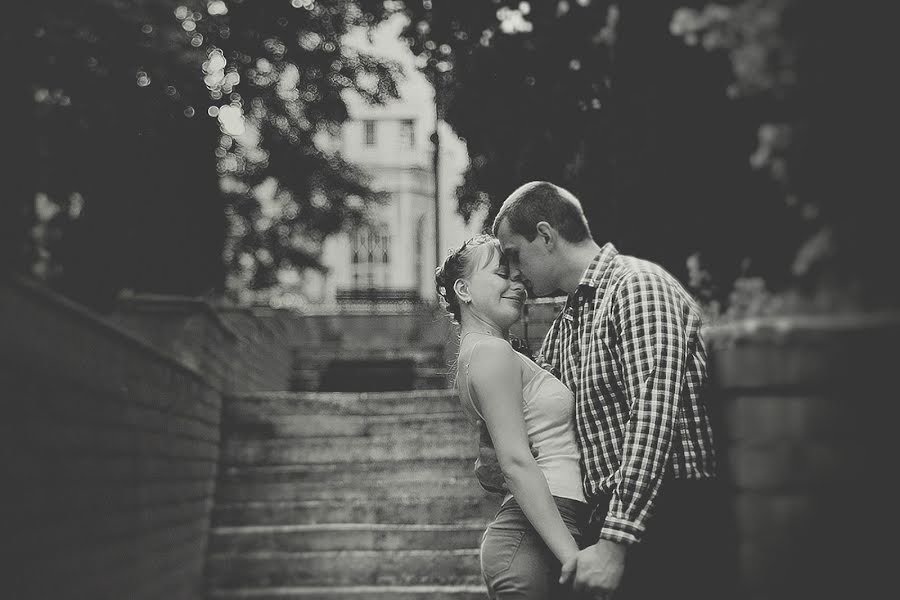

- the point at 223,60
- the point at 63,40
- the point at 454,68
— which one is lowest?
the point at 454,68

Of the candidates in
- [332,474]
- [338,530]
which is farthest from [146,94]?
[338,530]

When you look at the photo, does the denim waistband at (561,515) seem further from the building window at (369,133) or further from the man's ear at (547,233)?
the building window at (369,133)

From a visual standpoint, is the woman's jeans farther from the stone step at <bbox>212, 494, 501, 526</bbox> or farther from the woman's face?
the stone step at <bbox>212, 494, 501, 526</bbox>

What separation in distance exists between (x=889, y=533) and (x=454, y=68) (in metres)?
3.93

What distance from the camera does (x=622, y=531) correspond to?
7.93 feet

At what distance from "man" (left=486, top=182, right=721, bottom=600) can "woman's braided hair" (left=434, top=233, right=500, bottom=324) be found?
0.19 m

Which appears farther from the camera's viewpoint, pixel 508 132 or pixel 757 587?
pixel 508 132

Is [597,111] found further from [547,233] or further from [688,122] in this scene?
[547,233]

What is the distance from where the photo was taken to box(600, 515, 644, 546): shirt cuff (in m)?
2.42

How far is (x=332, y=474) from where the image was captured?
6766 millimetres

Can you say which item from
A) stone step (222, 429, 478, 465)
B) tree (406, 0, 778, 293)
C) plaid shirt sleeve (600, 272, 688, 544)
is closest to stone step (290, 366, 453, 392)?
stone step (222, 429, 478, 465)

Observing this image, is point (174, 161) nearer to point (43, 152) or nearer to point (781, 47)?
point (43, 152)

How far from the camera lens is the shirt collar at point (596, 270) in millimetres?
2783

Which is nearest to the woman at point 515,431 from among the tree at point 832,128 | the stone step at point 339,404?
the tree at point 832,128
